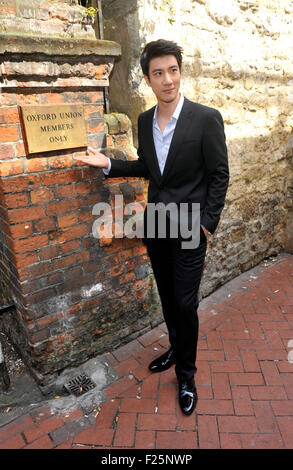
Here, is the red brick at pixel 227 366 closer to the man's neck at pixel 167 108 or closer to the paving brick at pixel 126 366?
the paving brick at pixel 126 366

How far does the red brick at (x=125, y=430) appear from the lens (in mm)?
2059

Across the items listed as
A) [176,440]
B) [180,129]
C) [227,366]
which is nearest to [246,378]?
[227,366]

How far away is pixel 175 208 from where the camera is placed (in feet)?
7.18

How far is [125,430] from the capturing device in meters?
2.13

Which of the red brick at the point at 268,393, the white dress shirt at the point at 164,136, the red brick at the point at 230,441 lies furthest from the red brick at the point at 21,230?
the red brick at the point at 268,393

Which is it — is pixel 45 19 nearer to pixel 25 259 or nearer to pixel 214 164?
pixel 214 164

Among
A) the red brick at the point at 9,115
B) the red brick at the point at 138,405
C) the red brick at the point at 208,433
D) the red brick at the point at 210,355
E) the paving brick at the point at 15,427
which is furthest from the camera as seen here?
the red brick at the point at 210,355

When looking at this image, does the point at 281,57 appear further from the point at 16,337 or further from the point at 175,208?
the point at 16,337

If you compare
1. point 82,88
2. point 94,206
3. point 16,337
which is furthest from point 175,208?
point 16,337

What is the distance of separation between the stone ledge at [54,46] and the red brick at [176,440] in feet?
7.71

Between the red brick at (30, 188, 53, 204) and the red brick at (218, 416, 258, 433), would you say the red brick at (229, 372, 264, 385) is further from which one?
the red brick at (30, 188, 53, 204)

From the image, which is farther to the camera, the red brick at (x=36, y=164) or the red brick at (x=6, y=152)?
the red brick at (x=36, y=164)
